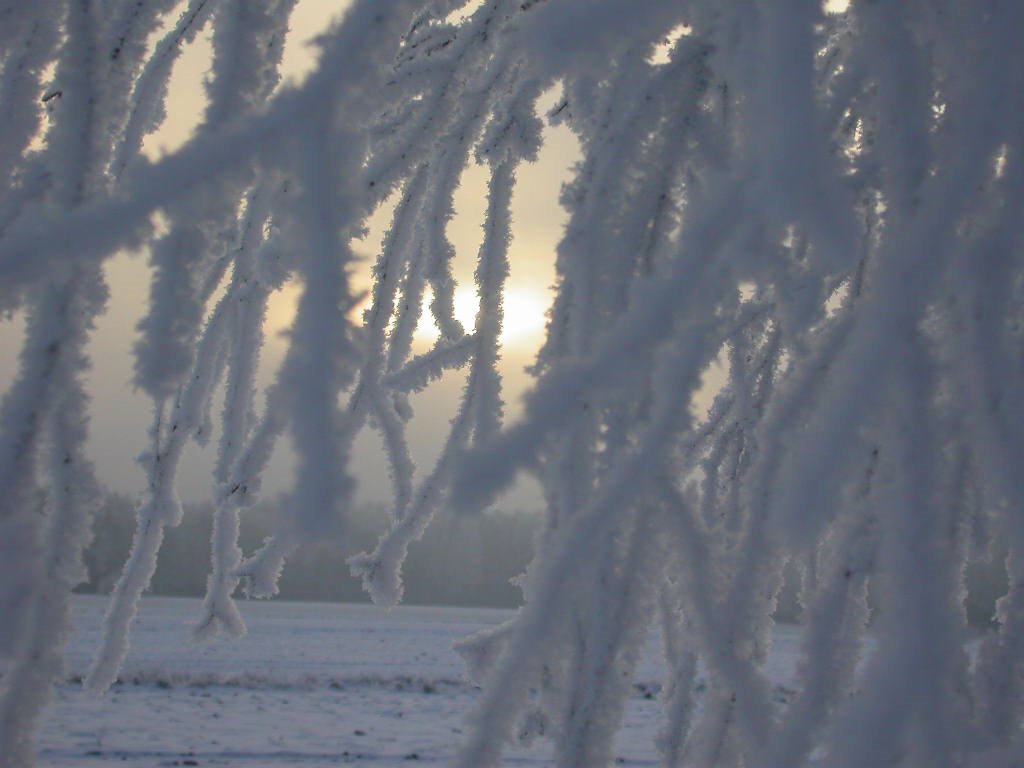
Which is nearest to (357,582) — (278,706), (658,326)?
(278,706)

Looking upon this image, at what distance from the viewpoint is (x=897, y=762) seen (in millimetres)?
792

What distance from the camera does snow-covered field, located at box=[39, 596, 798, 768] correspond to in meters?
10.2

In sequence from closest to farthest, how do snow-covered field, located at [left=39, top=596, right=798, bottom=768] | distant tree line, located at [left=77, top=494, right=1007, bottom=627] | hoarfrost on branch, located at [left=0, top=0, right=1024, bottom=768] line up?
hoarfrost on branch, located at [left=0, top=0, right=1024, bottom=768], snow-covered field, located at [left=39, top=596, right=798, bottom=768], distant tree line, located at [left=77, top=494, right=1007, bottom=627]

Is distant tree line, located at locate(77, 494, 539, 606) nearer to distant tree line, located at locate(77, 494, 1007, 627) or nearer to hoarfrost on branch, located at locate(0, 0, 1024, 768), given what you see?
distant tree line, located at locate(77, 494, 1007, 627)

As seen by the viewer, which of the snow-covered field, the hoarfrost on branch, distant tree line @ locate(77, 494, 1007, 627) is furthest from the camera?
distant tree line @ locate(77, 494, 1007, 627)

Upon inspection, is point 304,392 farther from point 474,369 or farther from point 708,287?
point 474,369

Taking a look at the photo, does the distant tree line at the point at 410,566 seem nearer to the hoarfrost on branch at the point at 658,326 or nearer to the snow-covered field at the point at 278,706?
the snow-covered field at the point at 278,706

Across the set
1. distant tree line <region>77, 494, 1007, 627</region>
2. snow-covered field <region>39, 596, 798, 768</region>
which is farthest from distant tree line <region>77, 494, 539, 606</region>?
snow-covered field <region>39, 596, 798, 768</region>

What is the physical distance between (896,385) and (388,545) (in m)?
1.27

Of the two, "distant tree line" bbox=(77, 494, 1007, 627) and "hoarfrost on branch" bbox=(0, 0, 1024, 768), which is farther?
"distant tree line" bbox=(77, 494, 1007, 627)

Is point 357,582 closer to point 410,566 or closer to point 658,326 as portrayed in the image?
point 410,566

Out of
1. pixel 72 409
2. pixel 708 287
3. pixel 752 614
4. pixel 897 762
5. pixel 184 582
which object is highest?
pixel 708 287

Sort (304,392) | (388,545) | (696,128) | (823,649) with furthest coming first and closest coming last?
(388,545)
(696,128)
(823,649)
(304,392)

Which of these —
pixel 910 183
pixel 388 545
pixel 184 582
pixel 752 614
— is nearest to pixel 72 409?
pixel 752 614
